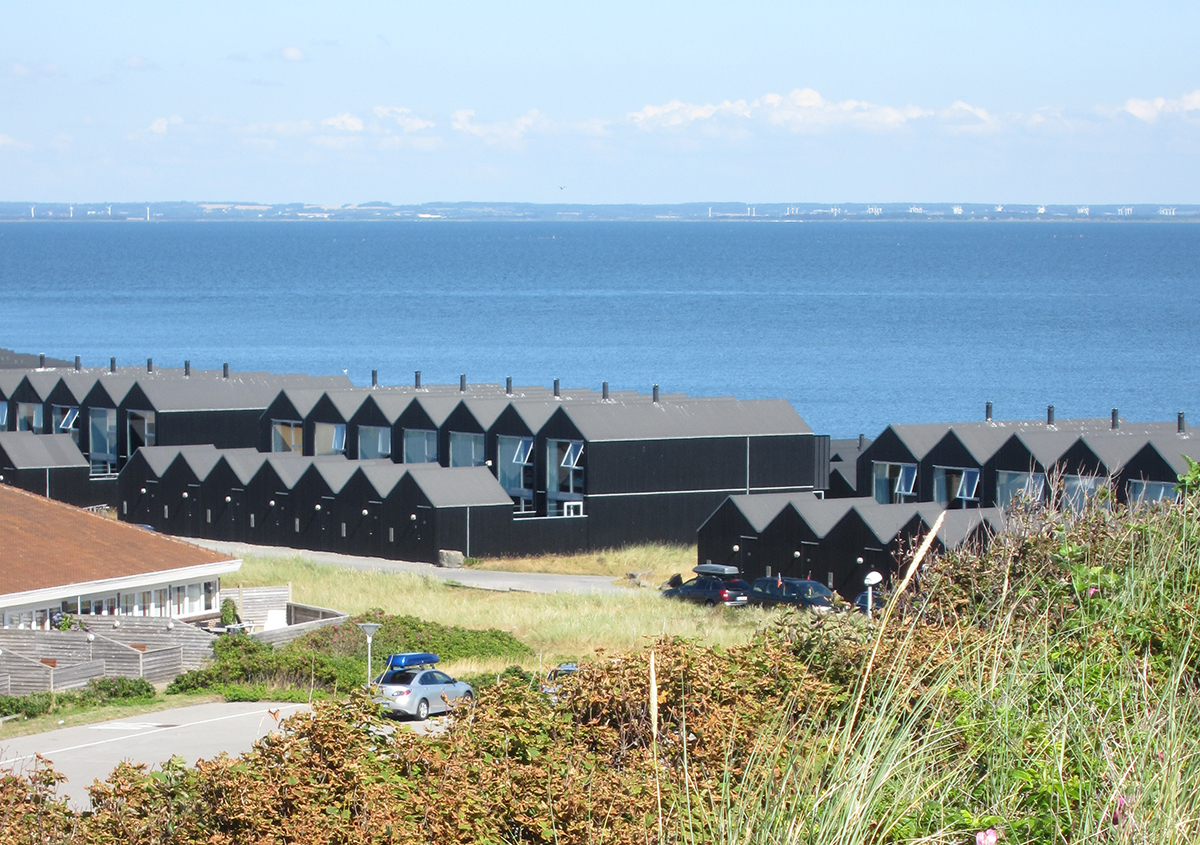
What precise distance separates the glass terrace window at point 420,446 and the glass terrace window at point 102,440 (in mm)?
12828

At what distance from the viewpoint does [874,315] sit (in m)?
178

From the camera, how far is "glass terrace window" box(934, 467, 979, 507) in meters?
46.4

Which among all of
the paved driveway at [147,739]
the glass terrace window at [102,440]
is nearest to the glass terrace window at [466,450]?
the glass terrace window at [102,440]

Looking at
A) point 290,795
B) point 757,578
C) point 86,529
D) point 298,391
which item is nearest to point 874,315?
point 298,391

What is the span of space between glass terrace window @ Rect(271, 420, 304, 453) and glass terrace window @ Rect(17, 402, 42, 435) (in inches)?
424

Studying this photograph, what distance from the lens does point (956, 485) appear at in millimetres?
47094

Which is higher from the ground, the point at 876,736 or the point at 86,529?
the point at 876,736

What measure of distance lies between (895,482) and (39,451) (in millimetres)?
30468

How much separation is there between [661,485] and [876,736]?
44948mm

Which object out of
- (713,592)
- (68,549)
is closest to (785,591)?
(713,592)

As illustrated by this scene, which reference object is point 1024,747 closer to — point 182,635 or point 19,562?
point 182,635

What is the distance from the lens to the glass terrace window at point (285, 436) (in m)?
59.1

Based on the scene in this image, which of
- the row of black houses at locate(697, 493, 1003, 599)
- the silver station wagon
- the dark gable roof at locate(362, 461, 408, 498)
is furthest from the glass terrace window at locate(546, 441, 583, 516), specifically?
the silver station wagon

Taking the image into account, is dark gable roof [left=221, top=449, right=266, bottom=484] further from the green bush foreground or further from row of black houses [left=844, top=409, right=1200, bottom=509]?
the green bush foreground
